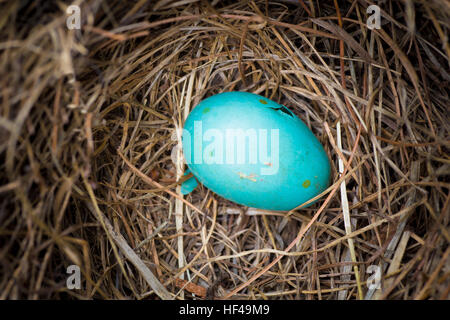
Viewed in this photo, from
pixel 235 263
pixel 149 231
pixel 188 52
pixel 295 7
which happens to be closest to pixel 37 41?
pixel 188 52

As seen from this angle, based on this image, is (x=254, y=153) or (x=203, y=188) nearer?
(x=254, y=153)

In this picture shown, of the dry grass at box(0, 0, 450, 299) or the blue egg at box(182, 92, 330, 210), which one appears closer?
the dry grass at box(0, 0, 450, 299)

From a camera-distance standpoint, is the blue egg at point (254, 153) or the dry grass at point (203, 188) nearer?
the dry grass at point (203, 188)
